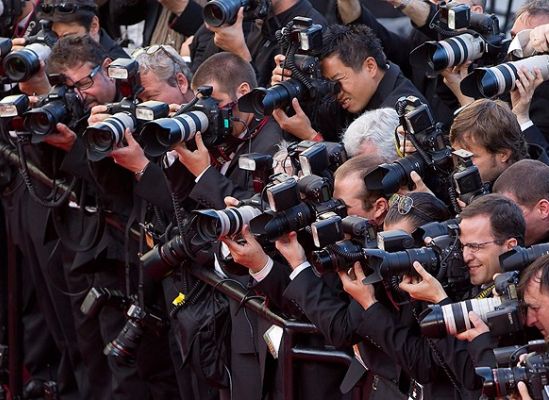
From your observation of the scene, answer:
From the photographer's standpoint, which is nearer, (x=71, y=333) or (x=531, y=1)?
(x=531, y=1)

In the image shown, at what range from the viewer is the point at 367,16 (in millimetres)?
7109

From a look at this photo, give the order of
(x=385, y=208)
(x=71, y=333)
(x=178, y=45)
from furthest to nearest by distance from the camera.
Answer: (x=178, y=45) → (x=71, y=333) → (x=385, y=208)

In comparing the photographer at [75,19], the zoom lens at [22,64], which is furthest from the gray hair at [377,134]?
the photographer at [75,19]

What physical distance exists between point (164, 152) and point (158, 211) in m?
0.53

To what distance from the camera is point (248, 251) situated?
5.40m

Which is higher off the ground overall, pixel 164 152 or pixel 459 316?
pixel 459 316

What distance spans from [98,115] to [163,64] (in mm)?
566

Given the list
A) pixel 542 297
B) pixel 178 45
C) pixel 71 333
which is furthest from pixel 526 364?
pixel 178 45

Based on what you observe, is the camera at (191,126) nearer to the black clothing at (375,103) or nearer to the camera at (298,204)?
the black clothing at (375,103)

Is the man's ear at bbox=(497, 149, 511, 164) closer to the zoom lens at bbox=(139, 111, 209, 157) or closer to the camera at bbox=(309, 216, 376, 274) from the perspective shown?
the camera at bbox=(309, 216, 376, 274)

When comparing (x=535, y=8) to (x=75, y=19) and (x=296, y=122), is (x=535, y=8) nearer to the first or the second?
(x=296, y=122)

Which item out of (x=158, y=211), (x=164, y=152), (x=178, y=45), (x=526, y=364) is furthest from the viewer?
(x=178, y=45)

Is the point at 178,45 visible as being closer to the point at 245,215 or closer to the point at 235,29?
the point at 235,29

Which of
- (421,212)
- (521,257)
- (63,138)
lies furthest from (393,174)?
(63,138)
